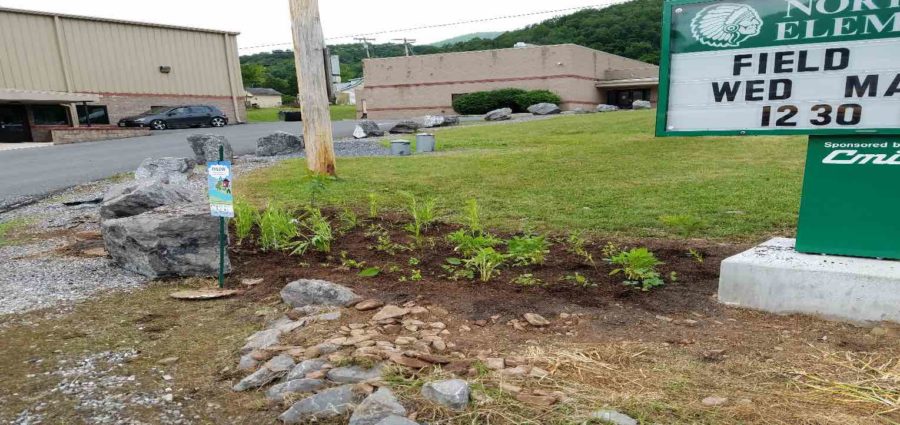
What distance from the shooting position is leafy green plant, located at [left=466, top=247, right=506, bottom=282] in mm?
4211

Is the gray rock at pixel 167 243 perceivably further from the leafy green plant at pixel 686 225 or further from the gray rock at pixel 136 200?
the leafy green plant at pixel 686 225

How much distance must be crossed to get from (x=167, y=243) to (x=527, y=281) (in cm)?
292

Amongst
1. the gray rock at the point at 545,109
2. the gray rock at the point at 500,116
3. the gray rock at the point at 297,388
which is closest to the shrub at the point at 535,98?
the gray rock at the point at 545,109

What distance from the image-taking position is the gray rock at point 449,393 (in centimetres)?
244

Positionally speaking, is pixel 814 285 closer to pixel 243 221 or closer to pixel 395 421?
pixel 395 421

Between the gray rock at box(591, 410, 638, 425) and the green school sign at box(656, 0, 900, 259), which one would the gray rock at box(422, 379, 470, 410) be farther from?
the green school sign at box(656, 0, 900, 259)

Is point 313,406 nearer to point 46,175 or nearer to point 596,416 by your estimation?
point 596,416

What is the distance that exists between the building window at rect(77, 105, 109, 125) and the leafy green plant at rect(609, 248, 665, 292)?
3339 cm

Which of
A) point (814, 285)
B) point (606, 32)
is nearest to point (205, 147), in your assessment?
point (814, 285)

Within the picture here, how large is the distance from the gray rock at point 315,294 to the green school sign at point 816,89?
270 cm

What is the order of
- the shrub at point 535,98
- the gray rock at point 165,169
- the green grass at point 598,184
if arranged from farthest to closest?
the shrub at point 535,98
the gray rock at point 165,169
the green grass at point 598,184

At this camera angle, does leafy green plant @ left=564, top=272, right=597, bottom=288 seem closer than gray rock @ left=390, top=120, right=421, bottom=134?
Yes

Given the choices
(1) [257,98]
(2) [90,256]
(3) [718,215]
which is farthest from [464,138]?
(1) [257,98]

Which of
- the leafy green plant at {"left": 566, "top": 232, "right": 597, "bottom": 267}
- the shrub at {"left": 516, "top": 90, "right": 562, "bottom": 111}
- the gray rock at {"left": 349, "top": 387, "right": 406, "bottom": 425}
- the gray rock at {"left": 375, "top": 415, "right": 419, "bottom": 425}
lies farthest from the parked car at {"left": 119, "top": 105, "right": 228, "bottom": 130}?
the gray rock at {"left": 375, "top": 415, "right": 419, "bottom": 425}
